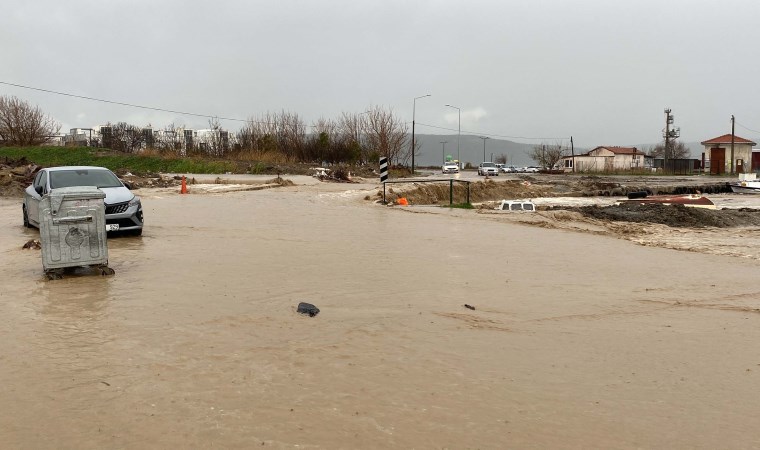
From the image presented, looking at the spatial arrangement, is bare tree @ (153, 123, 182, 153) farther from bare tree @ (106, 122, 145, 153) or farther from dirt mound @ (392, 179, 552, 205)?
dirt mound @ (392, 179, 552, 205)

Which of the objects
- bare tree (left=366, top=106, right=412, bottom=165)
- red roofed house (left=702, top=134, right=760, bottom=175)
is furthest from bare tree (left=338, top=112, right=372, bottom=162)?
red roofed house (left=702, top=134, right=760, bottom=175)

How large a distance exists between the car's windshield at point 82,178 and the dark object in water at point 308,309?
28.1 ft

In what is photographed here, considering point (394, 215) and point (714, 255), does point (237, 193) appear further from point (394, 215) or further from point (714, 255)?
point (714, 255)

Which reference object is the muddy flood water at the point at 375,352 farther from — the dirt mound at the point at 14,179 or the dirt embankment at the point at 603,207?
the dirt mound at the point at 14,179

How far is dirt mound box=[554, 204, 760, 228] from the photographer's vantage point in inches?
925

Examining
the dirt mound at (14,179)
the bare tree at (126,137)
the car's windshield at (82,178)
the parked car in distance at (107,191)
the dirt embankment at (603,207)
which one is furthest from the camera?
the bare tree at (126,137)

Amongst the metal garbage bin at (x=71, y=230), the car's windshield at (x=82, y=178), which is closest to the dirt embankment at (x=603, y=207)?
the car's windshield at (x=82, y=178)

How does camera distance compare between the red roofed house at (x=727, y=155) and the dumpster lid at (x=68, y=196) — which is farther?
the red roofed house at (x=727, y=155)

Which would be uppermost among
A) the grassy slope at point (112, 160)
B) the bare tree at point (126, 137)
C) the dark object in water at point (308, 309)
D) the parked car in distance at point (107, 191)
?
the bare tree at point (126, 137)

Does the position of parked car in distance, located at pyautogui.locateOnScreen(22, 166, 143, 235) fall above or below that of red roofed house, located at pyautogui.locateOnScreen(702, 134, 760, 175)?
below

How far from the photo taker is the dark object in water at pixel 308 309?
8.05 m

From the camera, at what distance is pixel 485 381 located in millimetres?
5895

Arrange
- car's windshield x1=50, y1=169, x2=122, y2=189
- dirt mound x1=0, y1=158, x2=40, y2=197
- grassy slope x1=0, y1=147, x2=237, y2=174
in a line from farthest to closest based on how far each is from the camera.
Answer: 1. grassy slope x1=0, y1=147, x2=237, y2=174
2. dirt mound x1=0, y1=158, x2=40, y2=197
3. car's windshield x1=50, y1=169, x2=122, y2=189

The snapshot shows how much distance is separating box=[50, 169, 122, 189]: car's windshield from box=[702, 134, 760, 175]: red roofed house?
270 feet
